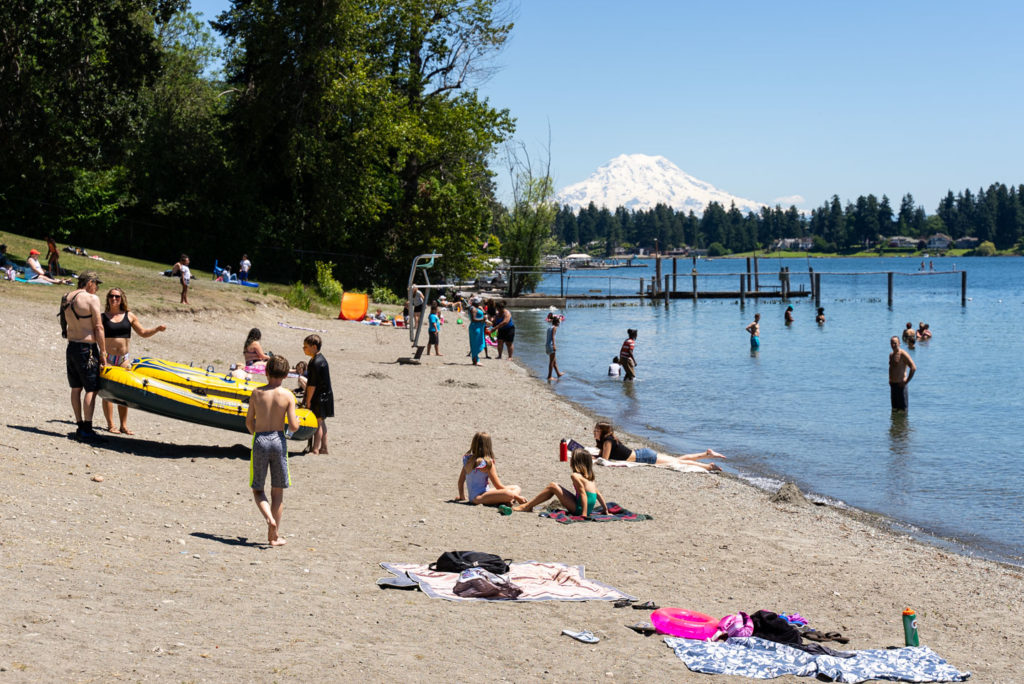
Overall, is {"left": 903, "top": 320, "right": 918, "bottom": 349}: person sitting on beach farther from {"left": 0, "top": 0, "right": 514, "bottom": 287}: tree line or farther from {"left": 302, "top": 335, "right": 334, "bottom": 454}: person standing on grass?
{"left": 302, "top": 335, "right": 334, "bottom": 454}: person standing on grass

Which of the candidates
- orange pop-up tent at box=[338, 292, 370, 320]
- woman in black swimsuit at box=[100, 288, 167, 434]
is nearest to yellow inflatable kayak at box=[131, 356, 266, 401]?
woman in black swimsuit at box=[100, 288, 167, 434]

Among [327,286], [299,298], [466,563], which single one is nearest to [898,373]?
[466,563]

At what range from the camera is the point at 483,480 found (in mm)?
11594

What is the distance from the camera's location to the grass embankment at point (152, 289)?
82.9 ft

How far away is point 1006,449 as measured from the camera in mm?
18812

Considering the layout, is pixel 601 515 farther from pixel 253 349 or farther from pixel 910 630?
pixel 253 349

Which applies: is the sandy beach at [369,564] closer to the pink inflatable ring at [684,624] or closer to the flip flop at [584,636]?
the flip flop at [584,636]

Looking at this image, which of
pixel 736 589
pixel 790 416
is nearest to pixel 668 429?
pixel 790 416

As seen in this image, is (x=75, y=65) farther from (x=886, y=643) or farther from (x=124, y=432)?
(x=886, y=643)

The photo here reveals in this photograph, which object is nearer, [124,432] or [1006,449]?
[124,432]

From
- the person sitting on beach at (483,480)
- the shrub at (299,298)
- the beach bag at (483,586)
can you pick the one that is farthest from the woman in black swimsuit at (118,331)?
the shrub at (299,298)

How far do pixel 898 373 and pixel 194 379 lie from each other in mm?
15303

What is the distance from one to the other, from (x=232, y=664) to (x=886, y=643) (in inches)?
201

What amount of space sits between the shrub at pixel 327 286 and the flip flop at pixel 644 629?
32.9 m
